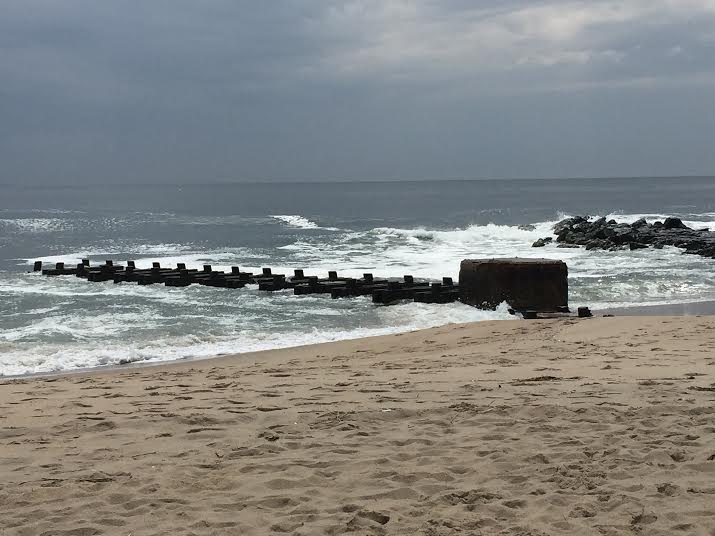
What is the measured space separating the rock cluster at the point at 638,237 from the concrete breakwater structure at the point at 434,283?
1452 centimetres

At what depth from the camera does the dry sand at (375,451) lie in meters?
4.07

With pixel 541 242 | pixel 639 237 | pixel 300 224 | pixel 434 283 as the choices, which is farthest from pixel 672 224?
pixel 300 224

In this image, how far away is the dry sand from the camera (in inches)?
160

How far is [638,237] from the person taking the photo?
31.9 m

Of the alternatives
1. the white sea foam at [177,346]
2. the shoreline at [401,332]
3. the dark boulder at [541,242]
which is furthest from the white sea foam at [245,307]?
the dark boulder at [541,242]

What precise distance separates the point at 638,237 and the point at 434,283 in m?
17.6

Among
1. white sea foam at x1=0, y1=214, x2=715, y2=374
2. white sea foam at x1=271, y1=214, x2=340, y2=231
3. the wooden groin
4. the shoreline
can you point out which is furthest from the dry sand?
white sea foam at x1=271, y1=214, x2=340, y2=231

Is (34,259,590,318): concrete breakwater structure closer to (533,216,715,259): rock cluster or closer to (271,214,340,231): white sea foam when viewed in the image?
(533,216,715,259): rock cluster

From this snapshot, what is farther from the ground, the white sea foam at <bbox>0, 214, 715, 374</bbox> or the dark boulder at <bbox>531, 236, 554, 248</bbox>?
the dark boulder at <bbox>531, 236, 554, 248</bbox>

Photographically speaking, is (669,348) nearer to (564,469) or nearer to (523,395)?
(523,395)

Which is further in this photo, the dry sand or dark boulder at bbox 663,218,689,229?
dark boulder at bbox 663,218,689,229

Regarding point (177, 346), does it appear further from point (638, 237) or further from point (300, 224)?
point (300, 224)

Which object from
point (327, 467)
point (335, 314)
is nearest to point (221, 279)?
A: point (335, 314)

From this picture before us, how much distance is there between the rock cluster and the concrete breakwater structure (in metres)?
14.5
